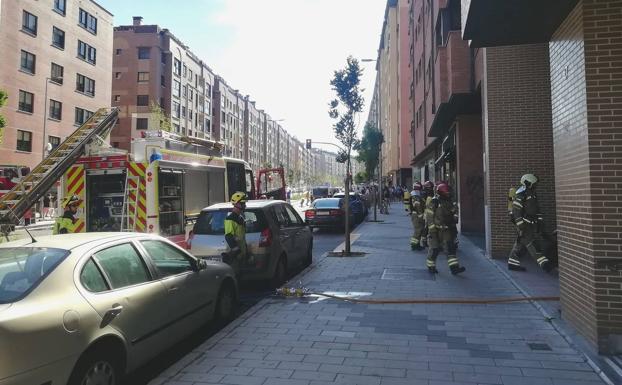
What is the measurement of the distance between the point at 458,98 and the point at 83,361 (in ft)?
40.3

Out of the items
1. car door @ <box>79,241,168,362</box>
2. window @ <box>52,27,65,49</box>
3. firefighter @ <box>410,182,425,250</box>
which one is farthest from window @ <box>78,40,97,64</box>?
car door @ <box>79,241,168,362</box>

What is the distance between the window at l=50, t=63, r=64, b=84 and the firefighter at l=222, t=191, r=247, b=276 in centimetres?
3604

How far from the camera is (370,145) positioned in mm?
34906

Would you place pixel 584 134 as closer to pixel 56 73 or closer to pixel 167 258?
pixel 167 258

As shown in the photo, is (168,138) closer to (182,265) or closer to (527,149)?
(182,265)

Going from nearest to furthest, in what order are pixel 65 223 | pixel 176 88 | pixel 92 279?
pixel 92 279, pixel 65 223, pixel 176 88

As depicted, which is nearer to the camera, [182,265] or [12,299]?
[12,299]

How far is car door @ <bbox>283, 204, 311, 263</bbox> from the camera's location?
9213mm

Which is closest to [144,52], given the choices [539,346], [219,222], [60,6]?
[60,6]

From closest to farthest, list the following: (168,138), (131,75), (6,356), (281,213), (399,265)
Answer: (6,356) → (281,213) → (399,265) → (168,138) → (131,75)

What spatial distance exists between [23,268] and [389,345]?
3453mm

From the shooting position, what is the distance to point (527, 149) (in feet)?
34.1

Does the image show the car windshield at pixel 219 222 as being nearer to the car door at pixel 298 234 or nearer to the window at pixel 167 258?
the car door at pixel 298 234

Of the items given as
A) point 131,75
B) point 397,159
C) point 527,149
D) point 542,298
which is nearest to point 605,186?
point 542,298
